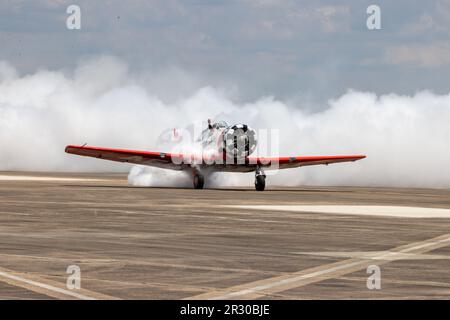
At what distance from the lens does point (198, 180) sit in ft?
198

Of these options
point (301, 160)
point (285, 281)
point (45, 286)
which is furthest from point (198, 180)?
point (45, 286)

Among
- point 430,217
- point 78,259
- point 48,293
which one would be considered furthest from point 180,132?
point 48,293

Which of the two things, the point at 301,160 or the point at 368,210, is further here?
the point at 301,160

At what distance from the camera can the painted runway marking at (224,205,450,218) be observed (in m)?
36.4

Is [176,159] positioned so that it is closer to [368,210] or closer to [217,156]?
[217,156]

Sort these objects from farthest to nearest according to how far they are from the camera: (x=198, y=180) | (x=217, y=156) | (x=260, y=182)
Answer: (x=198, y=180) → (x=217, y=156) → (x=260, y=182)

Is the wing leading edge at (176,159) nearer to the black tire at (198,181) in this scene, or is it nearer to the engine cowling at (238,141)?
the engine cowling at (238,141)

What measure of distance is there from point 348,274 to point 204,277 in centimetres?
242

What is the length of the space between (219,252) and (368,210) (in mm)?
17716

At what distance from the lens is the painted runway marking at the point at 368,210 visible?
36406 mm

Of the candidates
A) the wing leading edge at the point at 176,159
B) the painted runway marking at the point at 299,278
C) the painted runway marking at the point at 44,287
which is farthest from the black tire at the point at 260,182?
the painted runway marking at the point at 44,287

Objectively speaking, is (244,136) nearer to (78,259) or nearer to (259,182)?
(259,182)

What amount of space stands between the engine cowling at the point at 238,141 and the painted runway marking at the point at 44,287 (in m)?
41.4
